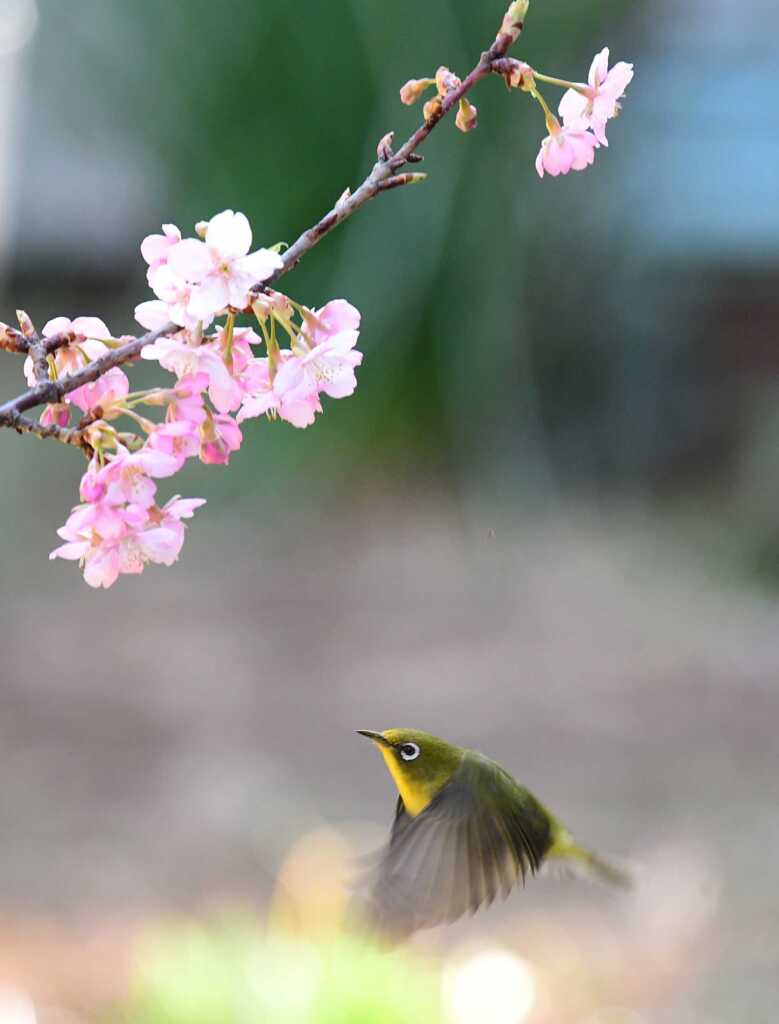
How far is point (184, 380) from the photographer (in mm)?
723

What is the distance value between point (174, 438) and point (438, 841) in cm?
25

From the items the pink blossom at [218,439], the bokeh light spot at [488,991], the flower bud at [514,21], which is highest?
the bokeh light spot at [488,991]

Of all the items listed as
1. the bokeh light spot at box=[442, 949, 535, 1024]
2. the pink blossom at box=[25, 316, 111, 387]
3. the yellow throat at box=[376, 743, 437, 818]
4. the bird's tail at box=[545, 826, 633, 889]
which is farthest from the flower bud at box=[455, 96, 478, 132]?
the bokeh light spot at box=[442, 949, 535, 1024]

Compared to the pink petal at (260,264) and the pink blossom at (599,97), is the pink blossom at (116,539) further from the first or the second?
the pink blossom at (599,97)

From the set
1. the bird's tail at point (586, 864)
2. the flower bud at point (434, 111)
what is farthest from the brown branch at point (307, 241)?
the bird's tail at point (586, 864)

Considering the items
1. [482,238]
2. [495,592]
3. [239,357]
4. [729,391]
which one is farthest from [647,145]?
[239,357]

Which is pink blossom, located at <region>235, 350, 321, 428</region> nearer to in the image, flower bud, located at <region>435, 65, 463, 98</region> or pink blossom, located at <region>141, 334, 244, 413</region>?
pink blossom, located at <region>141, 334, 244, 413</region>

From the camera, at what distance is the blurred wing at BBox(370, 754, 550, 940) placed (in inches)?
26.4

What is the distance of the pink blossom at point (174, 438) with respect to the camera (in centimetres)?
74

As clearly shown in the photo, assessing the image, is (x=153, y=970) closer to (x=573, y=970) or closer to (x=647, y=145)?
(x=573, y=970)

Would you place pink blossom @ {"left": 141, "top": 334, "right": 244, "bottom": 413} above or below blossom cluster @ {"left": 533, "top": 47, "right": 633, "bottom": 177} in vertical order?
below

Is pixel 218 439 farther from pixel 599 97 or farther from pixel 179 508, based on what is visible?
Answer: pixel 599 97

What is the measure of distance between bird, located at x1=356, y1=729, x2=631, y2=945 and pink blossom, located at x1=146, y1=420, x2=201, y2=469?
0.61 ft

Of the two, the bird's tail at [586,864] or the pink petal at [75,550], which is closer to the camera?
the pink petal at [75,550]
